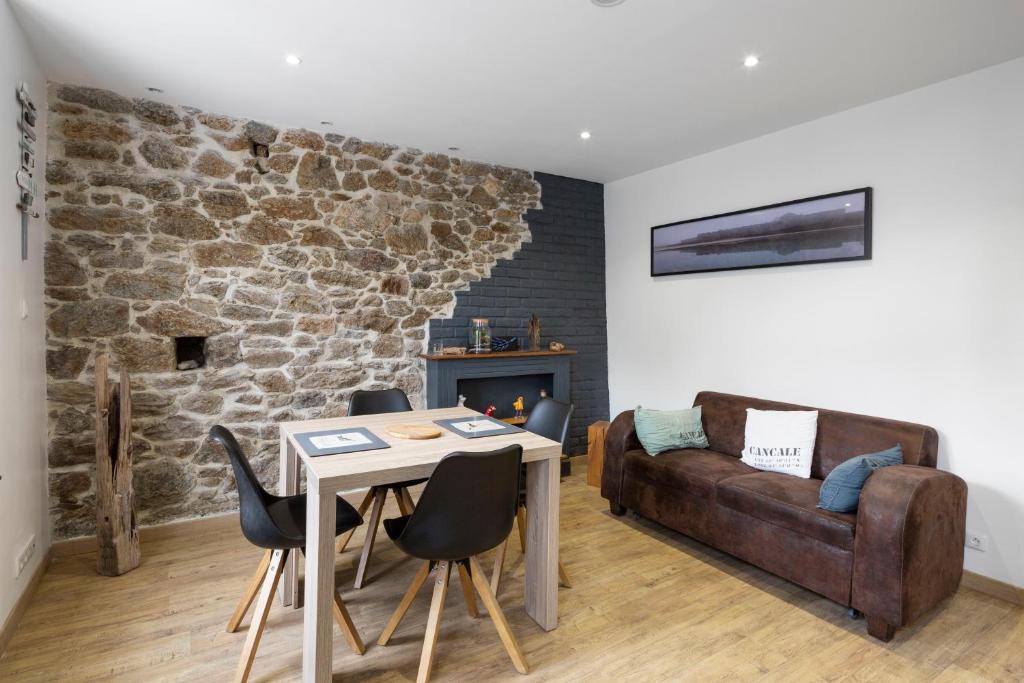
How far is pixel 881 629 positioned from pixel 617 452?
1691 mm

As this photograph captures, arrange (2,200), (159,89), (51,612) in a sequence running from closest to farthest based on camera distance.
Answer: (2,200) → (51,612) → (159,89)

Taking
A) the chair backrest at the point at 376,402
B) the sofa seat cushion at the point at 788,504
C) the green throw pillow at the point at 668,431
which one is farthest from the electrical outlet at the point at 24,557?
the sofa seat cushion at the point at 788,504

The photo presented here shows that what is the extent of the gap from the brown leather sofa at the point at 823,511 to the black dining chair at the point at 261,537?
1951 mm

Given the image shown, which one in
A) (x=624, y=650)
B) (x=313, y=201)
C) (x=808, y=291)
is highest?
(x=313, y=201)

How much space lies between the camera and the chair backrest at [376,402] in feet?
10.9

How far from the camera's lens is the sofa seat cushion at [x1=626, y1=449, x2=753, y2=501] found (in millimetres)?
3096

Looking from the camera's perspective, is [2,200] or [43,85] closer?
[2,200]

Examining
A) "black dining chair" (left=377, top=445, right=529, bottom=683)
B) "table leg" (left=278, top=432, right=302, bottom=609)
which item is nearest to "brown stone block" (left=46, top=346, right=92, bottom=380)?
"table leg" (left=278, top=432, right=302, bottom=609)

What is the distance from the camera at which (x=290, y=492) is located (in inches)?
104

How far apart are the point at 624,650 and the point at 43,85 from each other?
4.17 m

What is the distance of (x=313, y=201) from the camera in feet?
12.3

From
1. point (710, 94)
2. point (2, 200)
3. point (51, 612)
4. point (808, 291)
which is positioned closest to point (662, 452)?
point (808, 291)

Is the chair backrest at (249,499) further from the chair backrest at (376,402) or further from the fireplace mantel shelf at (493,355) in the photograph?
the fireplace mantel shelf at (493,355)

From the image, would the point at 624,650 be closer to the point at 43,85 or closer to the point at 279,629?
the point at 279,629
